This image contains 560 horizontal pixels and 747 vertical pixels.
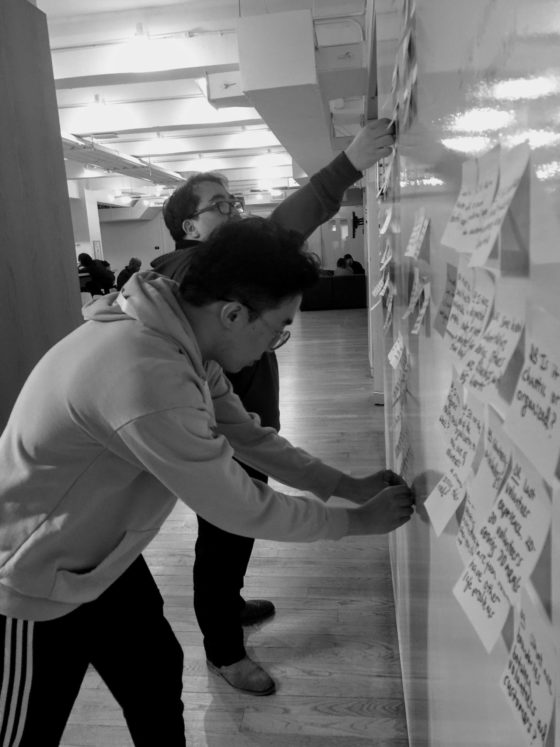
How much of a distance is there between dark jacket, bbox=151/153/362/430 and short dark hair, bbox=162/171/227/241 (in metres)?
0.06

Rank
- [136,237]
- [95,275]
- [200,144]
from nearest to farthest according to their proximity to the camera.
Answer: [200,144] → [95,275] → [136,237]

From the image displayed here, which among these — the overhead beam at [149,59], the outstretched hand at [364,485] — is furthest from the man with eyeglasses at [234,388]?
the overhead beam at [149,59]

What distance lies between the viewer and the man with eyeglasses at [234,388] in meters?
1.83

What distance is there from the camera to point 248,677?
210 centimetres

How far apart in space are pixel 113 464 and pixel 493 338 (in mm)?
802

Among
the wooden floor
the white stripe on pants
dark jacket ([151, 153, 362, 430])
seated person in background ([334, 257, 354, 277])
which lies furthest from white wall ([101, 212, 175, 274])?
the white stripe on pants

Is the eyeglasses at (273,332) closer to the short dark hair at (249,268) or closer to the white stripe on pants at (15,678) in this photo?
the short dark hair at (249,268)

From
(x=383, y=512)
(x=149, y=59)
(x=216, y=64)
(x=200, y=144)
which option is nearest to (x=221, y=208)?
(x=383, y=512)

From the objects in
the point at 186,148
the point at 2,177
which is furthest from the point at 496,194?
the point at 186,148

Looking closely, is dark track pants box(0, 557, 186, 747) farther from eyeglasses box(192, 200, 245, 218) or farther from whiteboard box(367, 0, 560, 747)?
eyeglasses box(192, 200, 245, 218)

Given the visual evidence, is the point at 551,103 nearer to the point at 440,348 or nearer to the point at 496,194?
the point at 496,194

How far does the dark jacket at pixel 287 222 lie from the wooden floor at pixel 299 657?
93 cm

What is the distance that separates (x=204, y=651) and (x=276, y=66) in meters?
3.55

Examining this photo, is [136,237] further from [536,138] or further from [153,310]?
[536,138]
